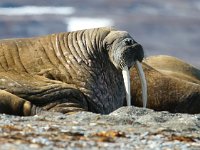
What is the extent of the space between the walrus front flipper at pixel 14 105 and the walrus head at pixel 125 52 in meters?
2.44

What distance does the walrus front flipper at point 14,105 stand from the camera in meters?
11.7

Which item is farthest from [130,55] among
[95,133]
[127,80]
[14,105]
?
[95,133]

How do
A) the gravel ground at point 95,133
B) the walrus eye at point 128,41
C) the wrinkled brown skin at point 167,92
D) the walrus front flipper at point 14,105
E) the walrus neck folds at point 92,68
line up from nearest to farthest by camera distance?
the gravel ground at point 95,133
the walrus front flipper at point 14,105
the walrus neck folds at point 92,68
the walrus eye at point 128,41
the wrinkled brown skin at point 167,92

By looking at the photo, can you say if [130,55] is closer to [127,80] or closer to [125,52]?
[125,52]

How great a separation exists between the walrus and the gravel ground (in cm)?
268

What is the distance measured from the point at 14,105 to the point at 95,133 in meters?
4.18

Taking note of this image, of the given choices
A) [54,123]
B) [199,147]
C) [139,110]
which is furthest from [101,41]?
[199,147]

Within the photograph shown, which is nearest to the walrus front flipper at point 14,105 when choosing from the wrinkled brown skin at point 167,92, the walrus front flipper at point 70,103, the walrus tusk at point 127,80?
the walrus front flipper at point 70,103

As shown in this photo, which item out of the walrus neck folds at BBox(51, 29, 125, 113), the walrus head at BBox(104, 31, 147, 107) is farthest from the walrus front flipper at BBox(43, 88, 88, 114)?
the walrus head at BBox(104, 31, 147, 107)

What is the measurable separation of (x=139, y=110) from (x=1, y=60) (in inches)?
142

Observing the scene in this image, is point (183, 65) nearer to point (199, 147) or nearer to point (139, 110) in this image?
point (139, 110)

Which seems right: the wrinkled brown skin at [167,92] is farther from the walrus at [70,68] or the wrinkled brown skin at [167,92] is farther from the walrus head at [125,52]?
the walrus head at [125,52]

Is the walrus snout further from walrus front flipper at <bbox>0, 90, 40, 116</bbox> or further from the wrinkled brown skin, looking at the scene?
the wrinkled brown skin

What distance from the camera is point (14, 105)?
38.8 ft
